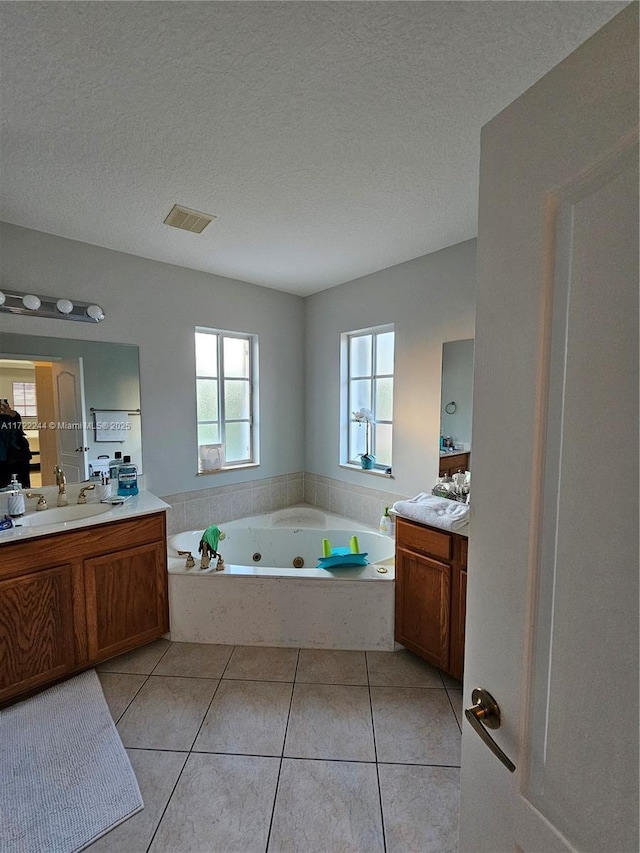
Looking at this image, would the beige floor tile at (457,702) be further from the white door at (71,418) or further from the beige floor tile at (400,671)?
the white door at (71,418)

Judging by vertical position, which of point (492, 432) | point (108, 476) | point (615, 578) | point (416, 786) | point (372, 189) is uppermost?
point (372, 189)

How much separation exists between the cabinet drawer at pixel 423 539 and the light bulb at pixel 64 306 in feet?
7.90

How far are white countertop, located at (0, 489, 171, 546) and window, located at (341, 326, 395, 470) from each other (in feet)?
5.48

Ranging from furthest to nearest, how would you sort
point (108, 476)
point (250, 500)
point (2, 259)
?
point (250, 500) < point (108, 476) < point (2, 259)

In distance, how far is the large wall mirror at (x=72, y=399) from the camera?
217 cm

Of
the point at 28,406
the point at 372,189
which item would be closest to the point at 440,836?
the point at 372,189

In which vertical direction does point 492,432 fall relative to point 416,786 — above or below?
above

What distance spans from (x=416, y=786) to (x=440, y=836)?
→ 172 millimetres

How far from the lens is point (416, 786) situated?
1433 millimetres

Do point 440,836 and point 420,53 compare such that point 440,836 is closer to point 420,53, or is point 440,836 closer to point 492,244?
point 492,244

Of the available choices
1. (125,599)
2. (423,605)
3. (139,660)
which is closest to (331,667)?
(423,605)

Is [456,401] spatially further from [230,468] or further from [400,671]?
[230,468]

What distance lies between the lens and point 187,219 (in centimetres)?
203

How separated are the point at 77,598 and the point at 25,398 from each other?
3.94ft
